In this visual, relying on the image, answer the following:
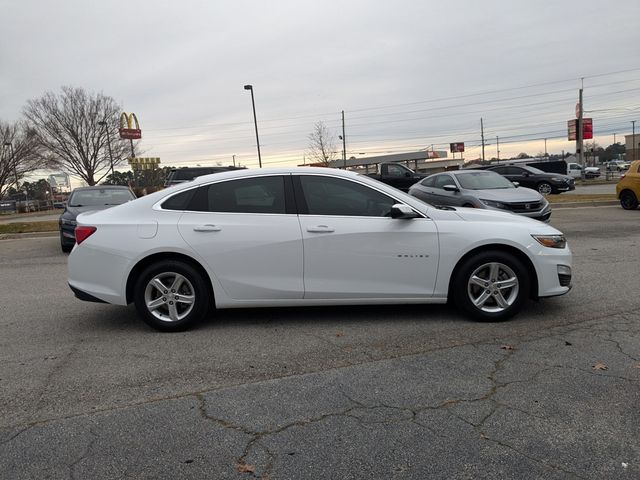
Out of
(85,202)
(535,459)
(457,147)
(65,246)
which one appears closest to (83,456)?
(535,459)

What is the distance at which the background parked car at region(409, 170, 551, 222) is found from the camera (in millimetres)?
11461

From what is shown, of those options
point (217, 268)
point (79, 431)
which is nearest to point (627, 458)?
point (79, 431)

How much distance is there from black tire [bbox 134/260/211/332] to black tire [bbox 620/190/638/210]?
49.4 feet

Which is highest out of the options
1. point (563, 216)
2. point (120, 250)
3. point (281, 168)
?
point (281, 168)

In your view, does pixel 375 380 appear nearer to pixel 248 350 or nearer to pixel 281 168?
pixel 248 350

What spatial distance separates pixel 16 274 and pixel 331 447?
7.82 meters

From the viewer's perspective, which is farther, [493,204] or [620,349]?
[493,204]

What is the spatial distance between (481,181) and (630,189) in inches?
229

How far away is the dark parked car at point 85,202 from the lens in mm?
10703

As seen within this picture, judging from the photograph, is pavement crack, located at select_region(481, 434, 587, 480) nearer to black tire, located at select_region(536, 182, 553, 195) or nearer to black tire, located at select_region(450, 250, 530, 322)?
black tire, located at select_region(450, 250, 530, 322)

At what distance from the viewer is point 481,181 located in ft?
42.9

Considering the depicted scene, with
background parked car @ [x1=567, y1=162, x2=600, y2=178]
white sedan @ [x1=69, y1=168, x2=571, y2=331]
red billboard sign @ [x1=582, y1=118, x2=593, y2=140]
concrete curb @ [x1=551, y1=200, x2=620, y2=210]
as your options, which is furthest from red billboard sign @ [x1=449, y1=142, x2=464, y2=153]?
white sedan @ [x1=69, y1=168, x2=571, y2=331]

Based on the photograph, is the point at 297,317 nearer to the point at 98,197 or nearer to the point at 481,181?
the point at 98,197

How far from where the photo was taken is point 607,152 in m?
122
